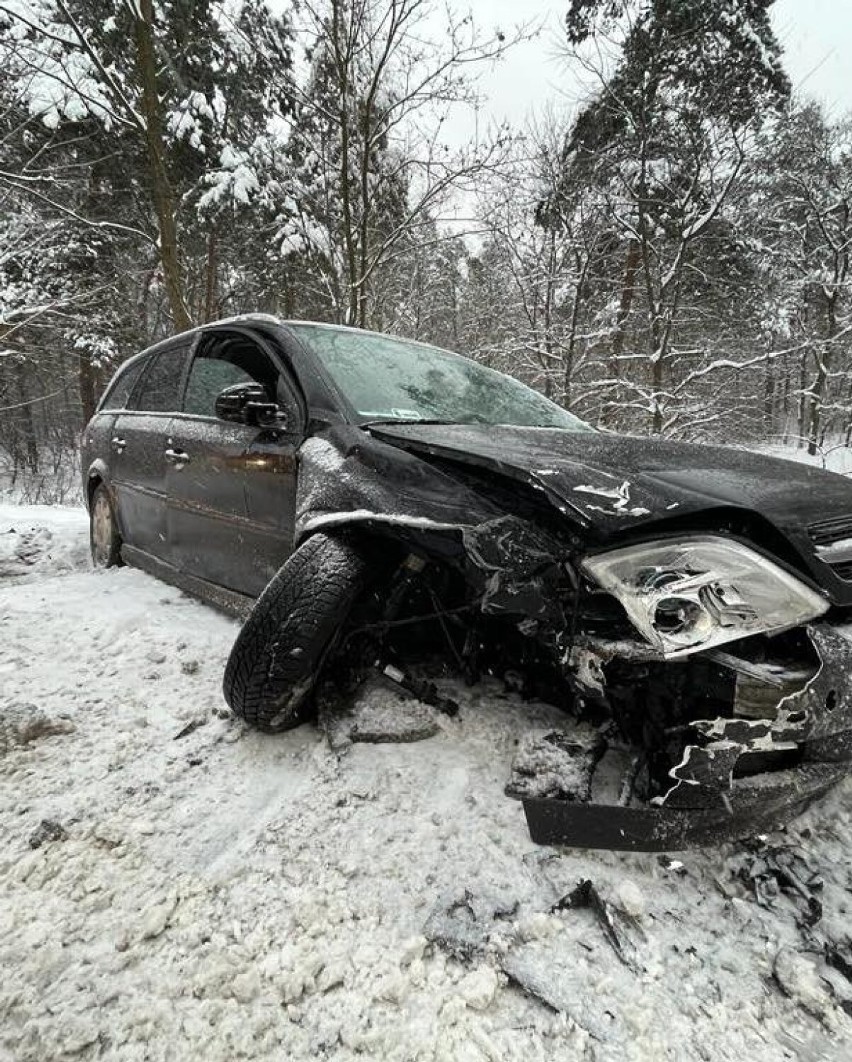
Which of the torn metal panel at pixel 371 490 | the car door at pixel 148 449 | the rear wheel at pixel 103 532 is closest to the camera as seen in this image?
the torn metal panel at pixel 371 490

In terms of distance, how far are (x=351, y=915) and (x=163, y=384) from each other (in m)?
3.25

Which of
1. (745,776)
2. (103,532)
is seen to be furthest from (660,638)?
(103,532)

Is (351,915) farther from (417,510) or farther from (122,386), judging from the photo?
(122,386)

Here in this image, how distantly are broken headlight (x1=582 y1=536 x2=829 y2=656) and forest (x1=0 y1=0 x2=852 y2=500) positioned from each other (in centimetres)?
872

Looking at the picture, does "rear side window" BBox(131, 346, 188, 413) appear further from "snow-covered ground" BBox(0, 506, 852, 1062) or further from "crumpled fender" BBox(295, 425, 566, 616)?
"snow-covered ground" BBox(0, 506, 852, 1062)

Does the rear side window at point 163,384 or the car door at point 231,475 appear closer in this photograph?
the car door at point 231,475

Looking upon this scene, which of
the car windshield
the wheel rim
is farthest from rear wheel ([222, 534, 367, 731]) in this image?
the wheel rim

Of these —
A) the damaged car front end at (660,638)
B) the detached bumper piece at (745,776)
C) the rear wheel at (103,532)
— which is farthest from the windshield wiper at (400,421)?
the rear wheel at (103,532)

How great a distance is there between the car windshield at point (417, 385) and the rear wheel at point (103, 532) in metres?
2.29

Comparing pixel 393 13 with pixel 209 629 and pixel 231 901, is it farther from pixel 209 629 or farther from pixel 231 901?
pixel 231 901

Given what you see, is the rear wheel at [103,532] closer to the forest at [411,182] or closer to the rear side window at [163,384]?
the rear side window at [163,384]

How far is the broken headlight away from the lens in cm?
133

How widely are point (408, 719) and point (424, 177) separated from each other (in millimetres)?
10249

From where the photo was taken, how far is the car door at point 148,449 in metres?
3.38
